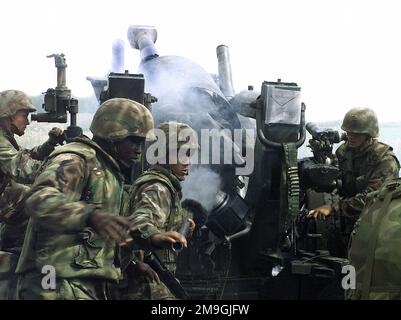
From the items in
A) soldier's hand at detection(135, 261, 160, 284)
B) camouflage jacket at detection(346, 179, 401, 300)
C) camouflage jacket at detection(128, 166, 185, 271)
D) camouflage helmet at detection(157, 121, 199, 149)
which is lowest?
soldier's hand at detection(135, 261, 160, 284)

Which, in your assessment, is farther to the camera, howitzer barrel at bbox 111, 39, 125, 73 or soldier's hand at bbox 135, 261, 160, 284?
howitzer barrel at bbox 111, 39, 125, 73

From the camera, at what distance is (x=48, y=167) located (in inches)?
179

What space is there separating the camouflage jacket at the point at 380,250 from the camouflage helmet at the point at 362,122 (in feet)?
13.9

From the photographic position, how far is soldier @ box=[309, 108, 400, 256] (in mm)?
8008

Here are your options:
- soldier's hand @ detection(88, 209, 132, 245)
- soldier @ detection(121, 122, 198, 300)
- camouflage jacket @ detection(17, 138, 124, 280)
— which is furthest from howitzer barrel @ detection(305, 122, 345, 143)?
soldier's hand @ detection(88, 209, 132, 245)

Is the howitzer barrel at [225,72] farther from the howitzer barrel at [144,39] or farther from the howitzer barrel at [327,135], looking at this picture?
the howitzer barrel at [327,135]

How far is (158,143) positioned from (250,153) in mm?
2638

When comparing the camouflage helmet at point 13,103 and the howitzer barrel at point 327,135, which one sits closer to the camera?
the camouflage helmet at point 13,103

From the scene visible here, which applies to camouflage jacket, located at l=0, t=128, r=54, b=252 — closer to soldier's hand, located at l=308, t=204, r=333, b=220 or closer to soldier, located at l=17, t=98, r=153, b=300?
soldier, located at l=17, t=98, r=153, b=300

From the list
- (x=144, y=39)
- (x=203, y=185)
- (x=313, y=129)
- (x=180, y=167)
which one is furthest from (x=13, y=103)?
(x=144, y=39)

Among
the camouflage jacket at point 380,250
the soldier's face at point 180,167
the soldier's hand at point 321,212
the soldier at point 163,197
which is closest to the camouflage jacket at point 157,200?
the soldier at point 163,197

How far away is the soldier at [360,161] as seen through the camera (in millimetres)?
8008

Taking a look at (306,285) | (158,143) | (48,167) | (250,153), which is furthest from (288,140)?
(48,167)
